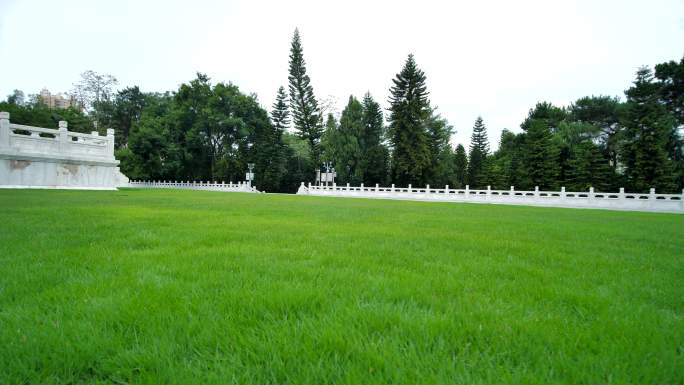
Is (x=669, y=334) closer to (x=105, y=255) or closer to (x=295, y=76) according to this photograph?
(x=105, y=255)

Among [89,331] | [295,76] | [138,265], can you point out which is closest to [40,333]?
[89,331]

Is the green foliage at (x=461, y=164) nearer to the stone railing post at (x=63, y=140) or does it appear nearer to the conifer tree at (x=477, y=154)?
the conifer tree at (x=477, y=154)

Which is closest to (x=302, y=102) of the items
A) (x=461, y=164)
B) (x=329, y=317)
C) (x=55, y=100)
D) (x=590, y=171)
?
(x=461, y=164)

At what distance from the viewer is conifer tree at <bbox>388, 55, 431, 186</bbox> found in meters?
42.8

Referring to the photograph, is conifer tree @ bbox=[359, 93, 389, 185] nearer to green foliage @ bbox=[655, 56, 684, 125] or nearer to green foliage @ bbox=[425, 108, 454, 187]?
green foliage @ bbox=[425, 108, 454, 187]

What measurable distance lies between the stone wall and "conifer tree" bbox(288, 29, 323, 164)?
2805cm

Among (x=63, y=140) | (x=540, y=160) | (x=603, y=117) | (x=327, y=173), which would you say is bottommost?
(x=327, y=173)

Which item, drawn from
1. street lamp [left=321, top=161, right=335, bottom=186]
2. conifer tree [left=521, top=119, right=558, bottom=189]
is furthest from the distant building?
conifer tree [left=521, top=119, right=558, bottom=189]

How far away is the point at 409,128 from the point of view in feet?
141

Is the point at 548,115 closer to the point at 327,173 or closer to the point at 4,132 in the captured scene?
the point at 327,173

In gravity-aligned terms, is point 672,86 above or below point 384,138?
above

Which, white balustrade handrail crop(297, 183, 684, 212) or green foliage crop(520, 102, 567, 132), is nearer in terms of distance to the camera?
white balustrade handrail crop(297, 183, 684, 212)

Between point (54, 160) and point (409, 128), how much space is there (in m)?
34.4

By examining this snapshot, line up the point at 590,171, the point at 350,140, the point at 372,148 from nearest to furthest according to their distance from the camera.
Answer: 1. the point at 590,171
2. the point at 350,140
3. the point at 372,148
